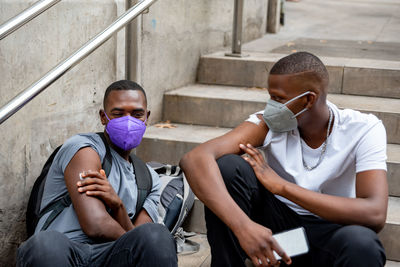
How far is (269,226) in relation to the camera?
3.10m

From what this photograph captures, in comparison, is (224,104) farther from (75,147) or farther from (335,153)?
(75,147)

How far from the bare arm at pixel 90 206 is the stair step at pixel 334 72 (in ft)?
8.65

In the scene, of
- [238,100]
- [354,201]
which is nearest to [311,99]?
[354,201]

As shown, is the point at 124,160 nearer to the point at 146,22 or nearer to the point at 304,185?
the point at 304,185

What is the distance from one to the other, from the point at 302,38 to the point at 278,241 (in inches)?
190

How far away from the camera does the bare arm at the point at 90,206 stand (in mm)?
2789

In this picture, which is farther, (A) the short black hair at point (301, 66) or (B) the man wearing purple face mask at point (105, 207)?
(A) the short black hair at point (301, 66)

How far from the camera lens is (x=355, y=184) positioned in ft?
9.65

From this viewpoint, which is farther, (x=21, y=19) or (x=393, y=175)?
(x=393, y=175)

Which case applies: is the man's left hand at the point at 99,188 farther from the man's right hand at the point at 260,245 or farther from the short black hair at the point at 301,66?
the short black hair at the point at 301,66

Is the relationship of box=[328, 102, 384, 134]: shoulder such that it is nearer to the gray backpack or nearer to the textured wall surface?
the gray backpack

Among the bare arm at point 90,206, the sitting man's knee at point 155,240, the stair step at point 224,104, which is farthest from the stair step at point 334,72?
the sitting man's knee at point 155,240

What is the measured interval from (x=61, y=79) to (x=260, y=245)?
5.52 feet

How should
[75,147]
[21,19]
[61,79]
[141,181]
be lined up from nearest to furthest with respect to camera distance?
[21,19]
[75,147]
[141,181]
[61,79]
